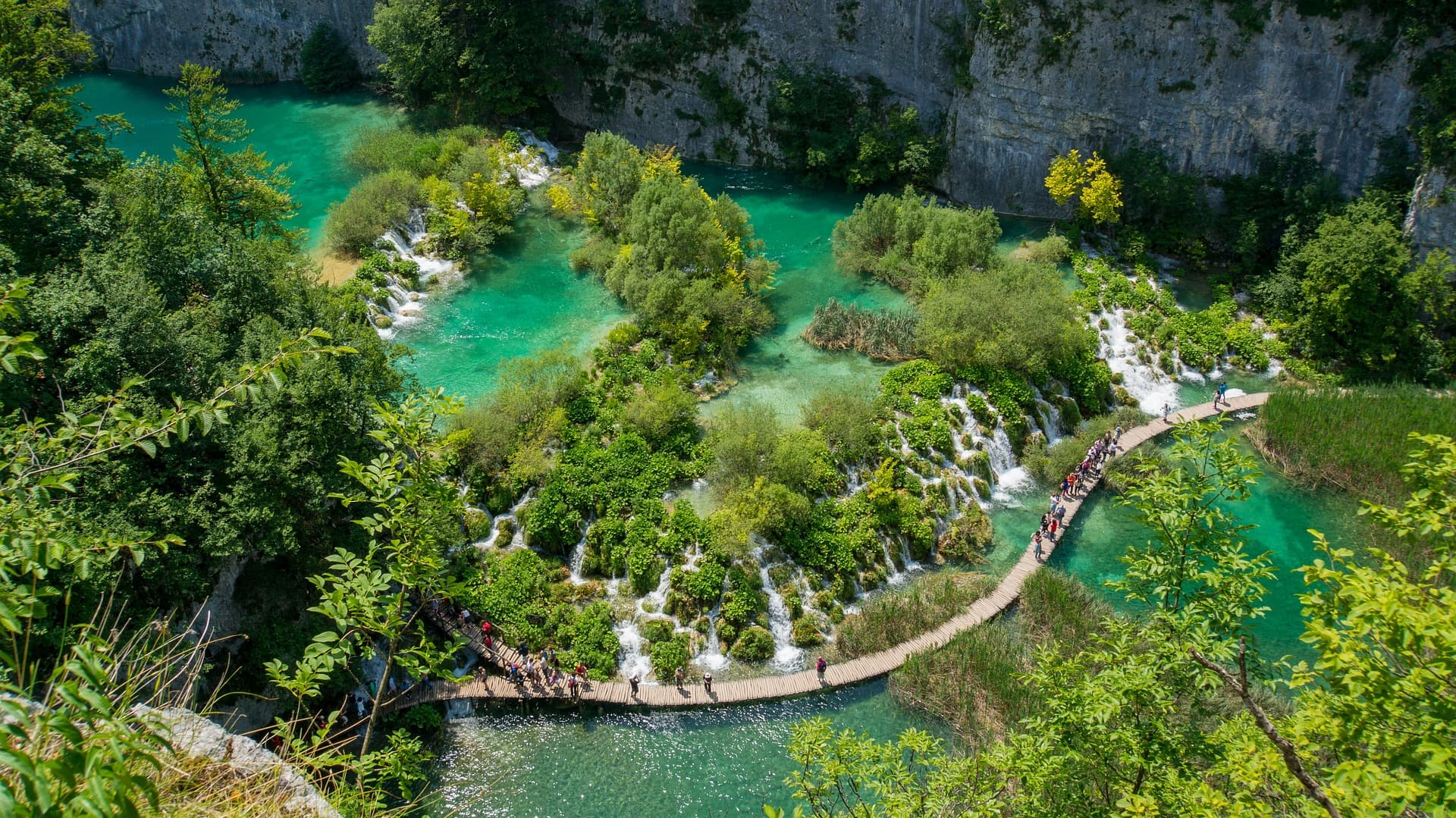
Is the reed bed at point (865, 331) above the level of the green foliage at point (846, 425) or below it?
above

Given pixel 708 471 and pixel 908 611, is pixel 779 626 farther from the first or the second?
pixel 708 471

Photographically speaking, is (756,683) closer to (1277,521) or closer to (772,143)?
(1277,521)

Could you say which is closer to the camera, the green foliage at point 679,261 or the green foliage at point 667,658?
the green foliage at point 667,658

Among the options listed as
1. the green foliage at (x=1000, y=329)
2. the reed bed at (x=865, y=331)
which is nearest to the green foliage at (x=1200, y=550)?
the green foliage at (x=1000, y=329)

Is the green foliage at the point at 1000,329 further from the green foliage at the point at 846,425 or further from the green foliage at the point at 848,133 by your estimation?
the green foliage at the point at 848,133

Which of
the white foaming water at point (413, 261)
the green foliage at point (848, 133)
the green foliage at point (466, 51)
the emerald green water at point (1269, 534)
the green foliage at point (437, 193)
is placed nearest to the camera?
the emerald green water at point (1269, 534)

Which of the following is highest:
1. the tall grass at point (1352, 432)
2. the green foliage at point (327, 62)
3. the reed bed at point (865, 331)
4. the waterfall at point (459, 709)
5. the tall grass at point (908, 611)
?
the green foliage at point (327, 62)

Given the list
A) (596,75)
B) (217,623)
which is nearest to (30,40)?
(217,623)
